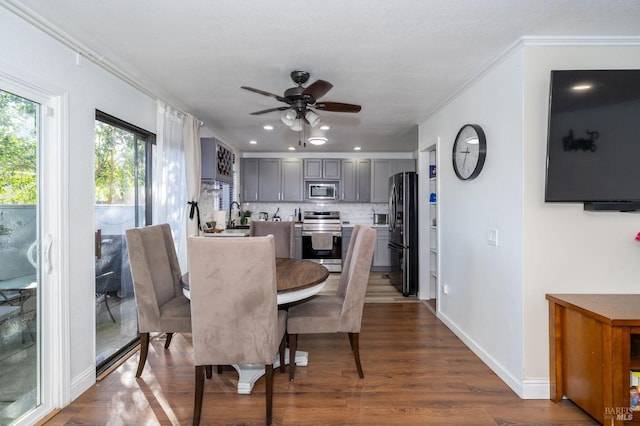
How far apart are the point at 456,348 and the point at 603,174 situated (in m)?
1.73

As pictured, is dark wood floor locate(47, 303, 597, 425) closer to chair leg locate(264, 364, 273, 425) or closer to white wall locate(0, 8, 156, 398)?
chair leg locate(264, 364, 273, 425)

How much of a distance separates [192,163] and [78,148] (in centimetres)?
150

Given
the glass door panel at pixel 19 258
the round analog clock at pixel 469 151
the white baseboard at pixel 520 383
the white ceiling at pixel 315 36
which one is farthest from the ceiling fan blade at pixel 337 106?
the white baseboard at pixel 520 383

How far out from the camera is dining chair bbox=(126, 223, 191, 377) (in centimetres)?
215

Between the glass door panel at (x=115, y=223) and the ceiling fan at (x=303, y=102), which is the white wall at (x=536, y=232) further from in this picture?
the glass door panel at (x=115, y=223)

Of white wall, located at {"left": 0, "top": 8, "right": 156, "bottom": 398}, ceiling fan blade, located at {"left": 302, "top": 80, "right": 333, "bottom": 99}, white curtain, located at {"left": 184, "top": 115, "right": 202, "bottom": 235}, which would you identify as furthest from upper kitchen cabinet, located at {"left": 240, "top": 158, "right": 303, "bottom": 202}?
ceiling fan blade, located at {"left": 302, "top": 80, "right": 333, "bottom": 99}

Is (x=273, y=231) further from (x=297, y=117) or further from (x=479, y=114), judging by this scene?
(x=479, y=114)

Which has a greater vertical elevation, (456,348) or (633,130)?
(633,130)

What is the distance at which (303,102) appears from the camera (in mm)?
2396

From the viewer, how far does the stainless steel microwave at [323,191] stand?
6.14m

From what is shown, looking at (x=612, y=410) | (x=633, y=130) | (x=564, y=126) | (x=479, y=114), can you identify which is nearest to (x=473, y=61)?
(x=479, y=114)

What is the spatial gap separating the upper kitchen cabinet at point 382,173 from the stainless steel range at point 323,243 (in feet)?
3.29

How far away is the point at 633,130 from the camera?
1886 mm

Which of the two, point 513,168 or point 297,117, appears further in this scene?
point 297,117
